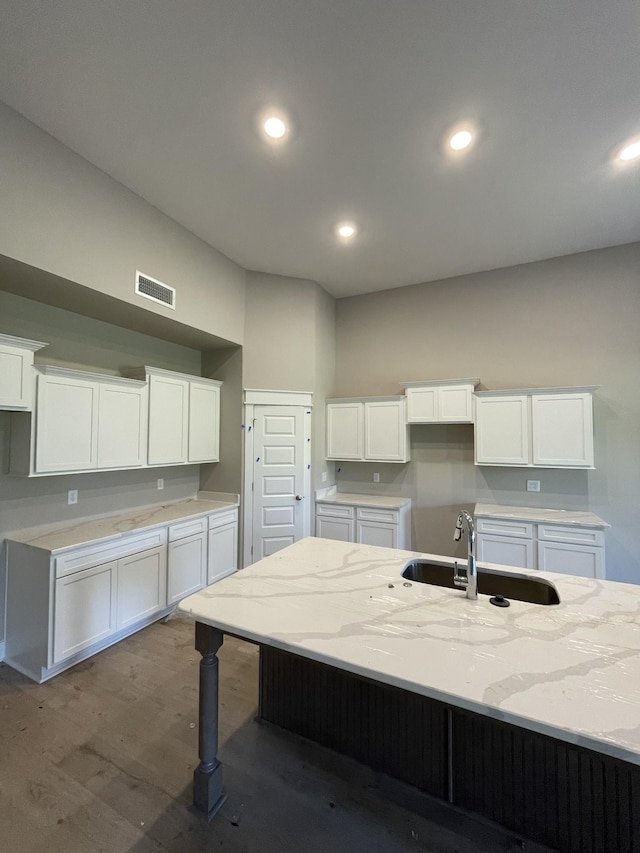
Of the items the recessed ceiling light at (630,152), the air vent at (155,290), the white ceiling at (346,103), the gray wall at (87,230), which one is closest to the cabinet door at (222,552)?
the gray wall at (87,230)

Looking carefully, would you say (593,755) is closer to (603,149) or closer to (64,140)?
(603,149)

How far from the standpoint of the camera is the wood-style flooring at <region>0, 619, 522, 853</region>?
1432mm

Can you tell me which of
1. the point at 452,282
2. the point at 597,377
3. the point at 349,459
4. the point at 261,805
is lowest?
the point at 261,805

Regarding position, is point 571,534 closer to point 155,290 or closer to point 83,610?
point 83,610

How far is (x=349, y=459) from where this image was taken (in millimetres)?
4480

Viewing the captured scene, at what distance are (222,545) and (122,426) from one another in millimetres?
1641

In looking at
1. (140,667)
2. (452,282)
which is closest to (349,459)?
(452,282)

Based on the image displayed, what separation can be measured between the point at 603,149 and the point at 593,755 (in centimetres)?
338

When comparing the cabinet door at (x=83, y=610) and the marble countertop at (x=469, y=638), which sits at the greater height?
the marble countertop at (x=469, y=638)

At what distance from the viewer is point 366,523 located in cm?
406

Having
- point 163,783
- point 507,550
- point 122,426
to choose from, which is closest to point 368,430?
point 507,550

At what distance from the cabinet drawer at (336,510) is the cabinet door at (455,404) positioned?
58.8 inches

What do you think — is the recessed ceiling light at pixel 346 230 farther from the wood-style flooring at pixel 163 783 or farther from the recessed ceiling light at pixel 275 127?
the wood-style flooring at pixel 163 783

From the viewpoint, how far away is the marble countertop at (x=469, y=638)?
3.14 feet
